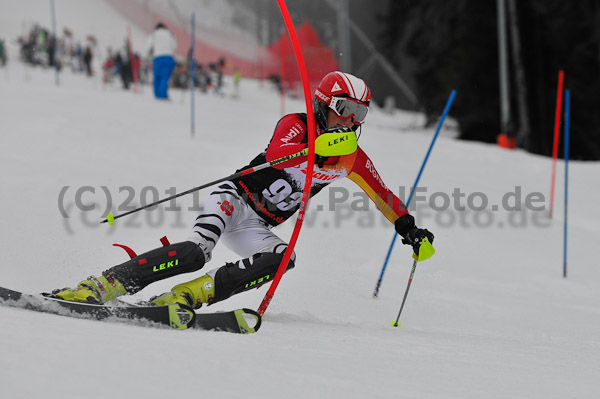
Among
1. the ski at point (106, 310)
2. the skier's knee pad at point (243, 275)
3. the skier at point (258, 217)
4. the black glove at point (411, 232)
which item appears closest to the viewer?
the ski at point (106, 310)

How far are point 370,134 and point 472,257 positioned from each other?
7519 millimetres

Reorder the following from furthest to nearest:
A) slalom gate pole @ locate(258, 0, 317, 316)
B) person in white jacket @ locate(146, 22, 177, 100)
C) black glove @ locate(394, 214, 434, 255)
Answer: person in white jacket @ locate(146, 22, 177, 100)
black glove @ locate(394, 214, 434, 255)
slalom gate pole @ locate(258, 0, 317, 316)

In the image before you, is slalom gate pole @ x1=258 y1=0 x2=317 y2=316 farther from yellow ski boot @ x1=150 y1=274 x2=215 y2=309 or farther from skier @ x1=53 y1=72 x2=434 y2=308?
yellow ski boot @ x1=150 y1=274 x2=215 y2=309

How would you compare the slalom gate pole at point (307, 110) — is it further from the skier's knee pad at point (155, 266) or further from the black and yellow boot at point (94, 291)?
the black and yellow boot at point (94, 291)

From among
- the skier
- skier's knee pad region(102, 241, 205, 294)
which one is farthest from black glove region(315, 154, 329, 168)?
skier's knee pad region(102, 241, 205, 294)

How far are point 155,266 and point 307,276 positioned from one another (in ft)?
7.80

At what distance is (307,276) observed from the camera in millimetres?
5262

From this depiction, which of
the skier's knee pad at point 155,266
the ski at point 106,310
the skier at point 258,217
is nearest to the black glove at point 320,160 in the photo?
the skier at point 258,217

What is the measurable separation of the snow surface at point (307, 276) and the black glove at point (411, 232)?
53 centimetres

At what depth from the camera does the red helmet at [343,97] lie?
3385 millimetres

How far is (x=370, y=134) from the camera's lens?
13906mm

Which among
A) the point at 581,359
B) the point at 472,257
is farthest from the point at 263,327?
the point at 472,257

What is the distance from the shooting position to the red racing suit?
10.9 ft

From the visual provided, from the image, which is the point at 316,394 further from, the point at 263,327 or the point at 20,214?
the point at 20,214
